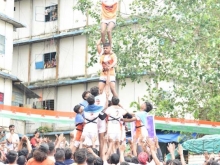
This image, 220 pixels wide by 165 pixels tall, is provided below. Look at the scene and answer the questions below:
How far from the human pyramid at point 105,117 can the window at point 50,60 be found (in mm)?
20923

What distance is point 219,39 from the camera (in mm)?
20328

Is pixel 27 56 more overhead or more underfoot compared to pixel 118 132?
more overhead

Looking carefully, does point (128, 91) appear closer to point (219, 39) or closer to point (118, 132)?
point (219, 39)

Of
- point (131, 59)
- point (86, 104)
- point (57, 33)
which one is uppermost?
point (57, 33)

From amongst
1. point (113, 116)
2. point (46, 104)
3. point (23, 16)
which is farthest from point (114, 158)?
point (23, 16)

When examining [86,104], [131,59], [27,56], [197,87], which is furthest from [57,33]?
[86,104]

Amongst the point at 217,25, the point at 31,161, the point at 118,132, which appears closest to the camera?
the point at 31,161

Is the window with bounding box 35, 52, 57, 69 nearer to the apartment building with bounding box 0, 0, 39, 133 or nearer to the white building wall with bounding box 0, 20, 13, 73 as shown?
the apartment building with bounding box 0, 0, 39, 133

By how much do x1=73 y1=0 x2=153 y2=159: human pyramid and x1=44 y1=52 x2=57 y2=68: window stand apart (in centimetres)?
2092

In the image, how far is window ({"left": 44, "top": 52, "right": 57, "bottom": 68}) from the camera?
36.6 metres

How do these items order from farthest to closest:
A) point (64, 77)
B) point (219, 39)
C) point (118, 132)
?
point (64, 77), point (219, 39), point (118, 132)

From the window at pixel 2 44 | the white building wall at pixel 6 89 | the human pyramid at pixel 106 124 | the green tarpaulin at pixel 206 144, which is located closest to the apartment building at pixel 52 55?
the white building wall at pixel 6 89

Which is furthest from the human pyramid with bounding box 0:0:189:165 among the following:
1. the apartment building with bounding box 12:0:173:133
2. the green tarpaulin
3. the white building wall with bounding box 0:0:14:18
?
the apartment building with bounding box 12:0:173:133

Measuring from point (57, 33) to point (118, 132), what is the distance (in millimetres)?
22534
